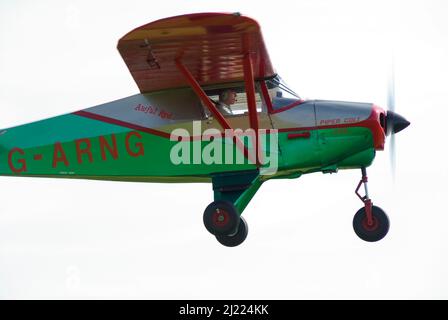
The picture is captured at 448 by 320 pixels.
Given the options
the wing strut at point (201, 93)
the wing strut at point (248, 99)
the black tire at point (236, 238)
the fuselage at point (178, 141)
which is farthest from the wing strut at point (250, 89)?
the black tire at point (236, 238)

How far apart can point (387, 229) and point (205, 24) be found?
157 inches

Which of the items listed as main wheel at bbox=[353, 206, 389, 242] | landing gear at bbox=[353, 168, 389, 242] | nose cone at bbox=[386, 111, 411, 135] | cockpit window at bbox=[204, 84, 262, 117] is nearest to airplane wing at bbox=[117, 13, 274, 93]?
cockpit window at bbox=[204, 84, 262, 117]

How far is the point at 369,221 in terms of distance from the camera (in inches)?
547

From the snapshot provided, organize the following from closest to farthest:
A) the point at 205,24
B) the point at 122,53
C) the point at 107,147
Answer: the point at 205,24 < the point at 122,53 < the point at 107,147

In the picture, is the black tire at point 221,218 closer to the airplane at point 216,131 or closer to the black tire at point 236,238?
the airplane at point 216,131

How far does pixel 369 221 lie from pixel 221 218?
7.02ft

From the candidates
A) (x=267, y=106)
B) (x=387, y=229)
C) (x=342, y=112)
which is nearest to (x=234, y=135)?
(x=267, y=106)

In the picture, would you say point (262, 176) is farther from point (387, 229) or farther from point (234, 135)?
point (387, 229)

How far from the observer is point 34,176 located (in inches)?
579

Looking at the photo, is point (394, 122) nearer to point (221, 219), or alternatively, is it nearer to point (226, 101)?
point (226, 101)

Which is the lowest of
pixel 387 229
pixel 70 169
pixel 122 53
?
pixel 387 229

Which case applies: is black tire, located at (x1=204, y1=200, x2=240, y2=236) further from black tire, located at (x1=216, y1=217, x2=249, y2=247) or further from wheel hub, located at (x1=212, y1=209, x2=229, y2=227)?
black tire, located at (x1=216, y1=217, x2=249, y2=247)

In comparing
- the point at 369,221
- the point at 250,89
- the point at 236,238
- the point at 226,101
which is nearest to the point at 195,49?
the point at 250,89

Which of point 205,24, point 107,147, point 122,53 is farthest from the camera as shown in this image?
point 107,147
